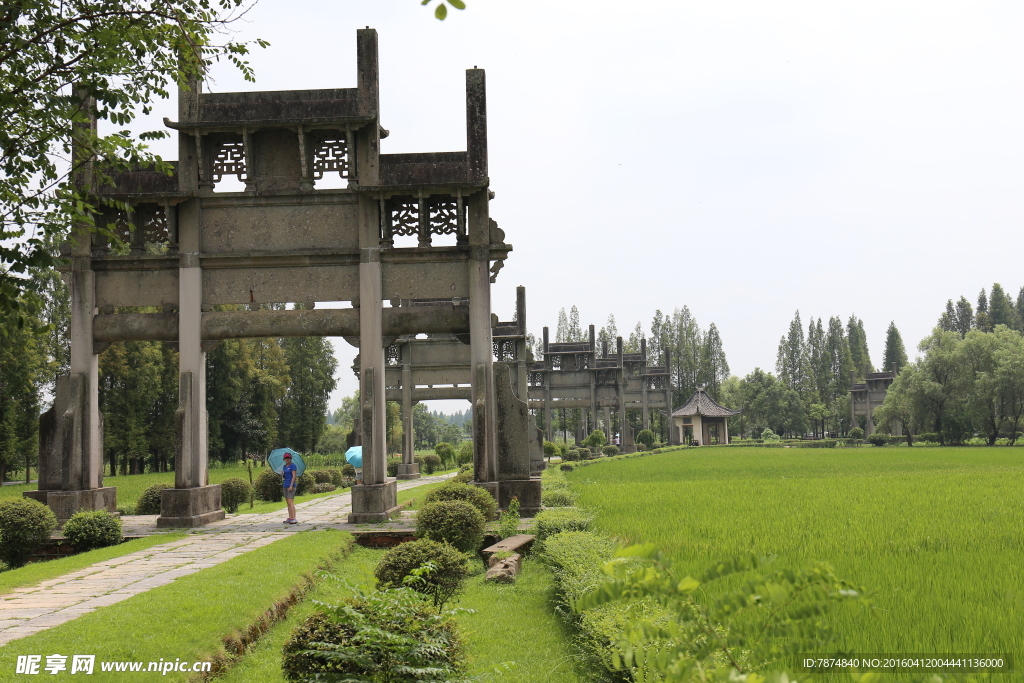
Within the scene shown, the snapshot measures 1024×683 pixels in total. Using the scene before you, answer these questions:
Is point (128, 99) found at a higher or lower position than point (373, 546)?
higher

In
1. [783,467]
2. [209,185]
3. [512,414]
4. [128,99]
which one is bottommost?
[783,467]

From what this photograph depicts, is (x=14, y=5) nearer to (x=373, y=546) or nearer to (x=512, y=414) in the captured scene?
(x=373, y=546)

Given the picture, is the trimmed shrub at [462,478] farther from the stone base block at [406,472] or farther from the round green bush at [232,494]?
the stone base block at [406,472]

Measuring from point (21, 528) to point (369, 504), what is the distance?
5.10 meters

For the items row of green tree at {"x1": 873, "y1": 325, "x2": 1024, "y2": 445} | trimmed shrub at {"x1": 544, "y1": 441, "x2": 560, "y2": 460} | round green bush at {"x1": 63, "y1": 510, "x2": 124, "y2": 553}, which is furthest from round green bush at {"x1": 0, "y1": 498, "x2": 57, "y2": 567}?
row of green tree at {"x1": 873, "y1": 325, "x2": 1024, "y2": 445}

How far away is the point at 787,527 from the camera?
10.1 m

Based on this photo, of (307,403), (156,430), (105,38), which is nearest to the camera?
(105,38)

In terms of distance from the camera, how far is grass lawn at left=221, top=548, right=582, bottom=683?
5.68 metres

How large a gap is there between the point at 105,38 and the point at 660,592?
20.7 feet

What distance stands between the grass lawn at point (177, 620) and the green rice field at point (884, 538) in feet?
13.1

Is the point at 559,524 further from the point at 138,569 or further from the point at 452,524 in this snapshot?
the point at 138,569

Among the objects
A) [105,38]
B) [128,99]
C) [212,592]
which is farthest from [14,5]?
[212,592]

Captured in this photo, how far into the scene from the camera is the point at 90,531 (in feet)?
38.5

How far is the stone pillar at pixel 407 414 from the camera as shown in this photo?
28.8 meters
